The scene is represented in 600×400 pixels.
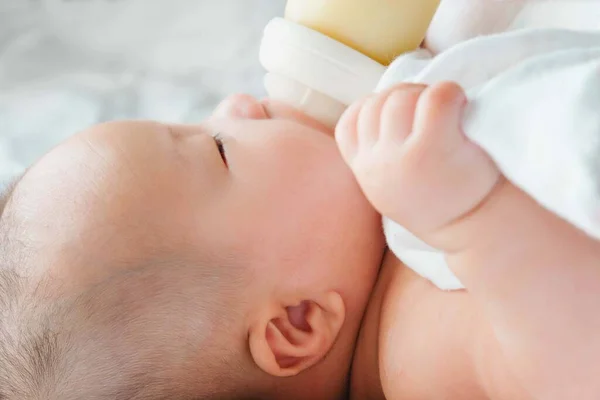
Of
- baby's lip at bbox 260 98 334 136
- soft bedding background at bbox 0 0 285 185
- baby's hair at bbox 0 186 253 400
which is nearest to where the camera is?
baby's hair at bbox 0 186 253 400

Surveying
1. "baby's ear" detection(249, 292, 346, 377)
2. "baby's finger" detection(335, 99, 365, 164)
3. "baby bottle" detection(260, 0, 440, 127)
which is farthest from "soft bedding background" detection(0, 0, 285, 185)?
"baby's finger" detection(335, 99, 365, 164)

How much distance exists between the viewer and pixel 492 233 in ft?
1.45

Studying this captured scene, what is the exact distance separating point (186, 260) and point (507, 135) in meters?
0.32

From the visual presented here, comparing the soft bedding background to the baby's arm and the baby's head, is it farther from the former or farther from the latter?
the baby's arm

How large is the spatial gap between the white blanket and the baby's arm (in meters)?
0.02

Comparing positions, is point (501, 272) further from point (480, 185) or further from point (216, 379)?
point (216, 379)

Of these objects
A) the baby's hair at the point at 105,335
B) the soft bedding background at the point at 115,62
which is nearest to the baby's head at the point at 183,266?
the baby's hair at the point at 105,335

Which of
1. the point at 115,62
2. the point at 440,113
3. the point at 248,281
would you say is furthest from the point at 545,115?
the point at 115,62

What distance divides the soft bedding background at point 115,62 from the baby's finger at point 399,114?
0.69m

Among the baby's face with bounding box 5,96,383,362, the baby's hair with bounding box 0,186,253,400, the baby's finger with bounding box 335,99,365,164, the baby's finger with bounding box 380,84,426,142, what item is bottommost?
the baby's hair with bounding box 0,186,253,400

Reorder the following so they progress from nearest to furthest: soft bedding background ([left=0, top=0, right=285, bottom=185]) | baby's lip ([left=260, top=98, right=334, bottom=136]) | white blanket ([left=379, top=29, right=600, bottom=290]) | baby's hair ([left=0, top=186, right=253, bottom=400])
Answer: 1. white blanket ([left=379, top=29, right=600, bottom=290])
2. baby's hair ([left=0, top=186, right=253, bottom=400])
3. baby's lip ([left=260, top=98, right=334, bottom=136])
4. soft bedding background ([left=0, top=0, right=285, bottom=185])

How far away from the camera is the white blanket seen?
388 millimetres

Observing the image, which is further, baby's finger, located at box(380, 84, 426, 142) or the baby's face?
the baby's face

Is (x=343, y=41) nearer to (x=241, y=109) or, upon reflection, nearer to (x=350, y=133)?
(x=241, y=109)
